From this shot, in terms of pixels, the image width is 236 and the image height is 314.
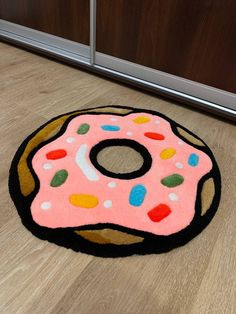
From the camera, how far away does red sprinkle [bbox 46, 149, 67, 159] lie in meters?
0.97

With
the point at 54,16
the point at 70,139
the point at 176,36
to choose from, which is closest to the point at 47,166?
the point at 70,139

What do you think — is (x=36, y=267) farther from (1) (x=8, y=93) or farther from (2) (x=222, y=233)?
(1) (x=8, y=93)

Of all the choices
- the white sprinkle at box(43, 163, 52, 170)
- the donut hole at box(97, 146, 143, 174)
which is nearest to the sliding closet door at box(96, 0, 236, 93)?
the donut hole at box(97, 146, 143, 174)

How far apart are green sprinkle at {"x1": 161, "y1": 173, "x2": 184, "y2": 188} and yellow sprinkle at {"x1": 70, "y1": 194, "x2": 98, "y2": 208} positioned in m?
0.24

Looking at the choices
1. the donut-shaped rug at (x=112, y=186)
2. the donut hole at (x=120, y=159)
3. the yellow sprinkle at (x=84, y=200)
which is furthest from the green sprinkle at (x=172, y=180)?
the yellow sprinkle at (x=84, y=200)

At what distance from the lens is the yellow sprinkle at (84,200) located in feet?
2.69

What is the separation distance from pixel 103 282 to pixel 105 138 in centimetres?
56

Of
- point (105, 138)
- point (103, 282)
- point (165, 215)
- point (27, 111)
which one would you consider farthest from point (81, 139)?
point (103, 282)

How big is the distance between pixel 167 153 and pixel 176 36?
1.84 feet

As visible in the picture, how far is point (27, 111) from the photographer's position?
121 cm

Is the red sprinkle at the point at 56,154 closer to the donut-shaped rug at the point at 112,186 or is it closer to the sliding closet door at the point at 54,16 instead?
the donut-shaped rug at the point at 112,186

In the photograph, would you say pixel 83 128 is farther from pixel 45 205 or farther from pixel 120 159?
pixel 45 205

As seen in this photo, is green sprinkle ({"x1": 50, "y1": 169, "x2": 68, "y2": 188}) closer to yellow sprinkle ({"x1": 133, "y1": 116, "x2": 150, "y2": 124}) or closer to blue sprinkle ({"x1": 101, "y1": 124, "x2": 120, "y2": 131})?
blue sprinkle ({"x1": 101, "y1": 124, "x2": 120, "y2": 131})

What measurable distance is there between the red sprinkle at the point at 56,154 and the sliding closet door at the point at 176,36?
673 millimetres
